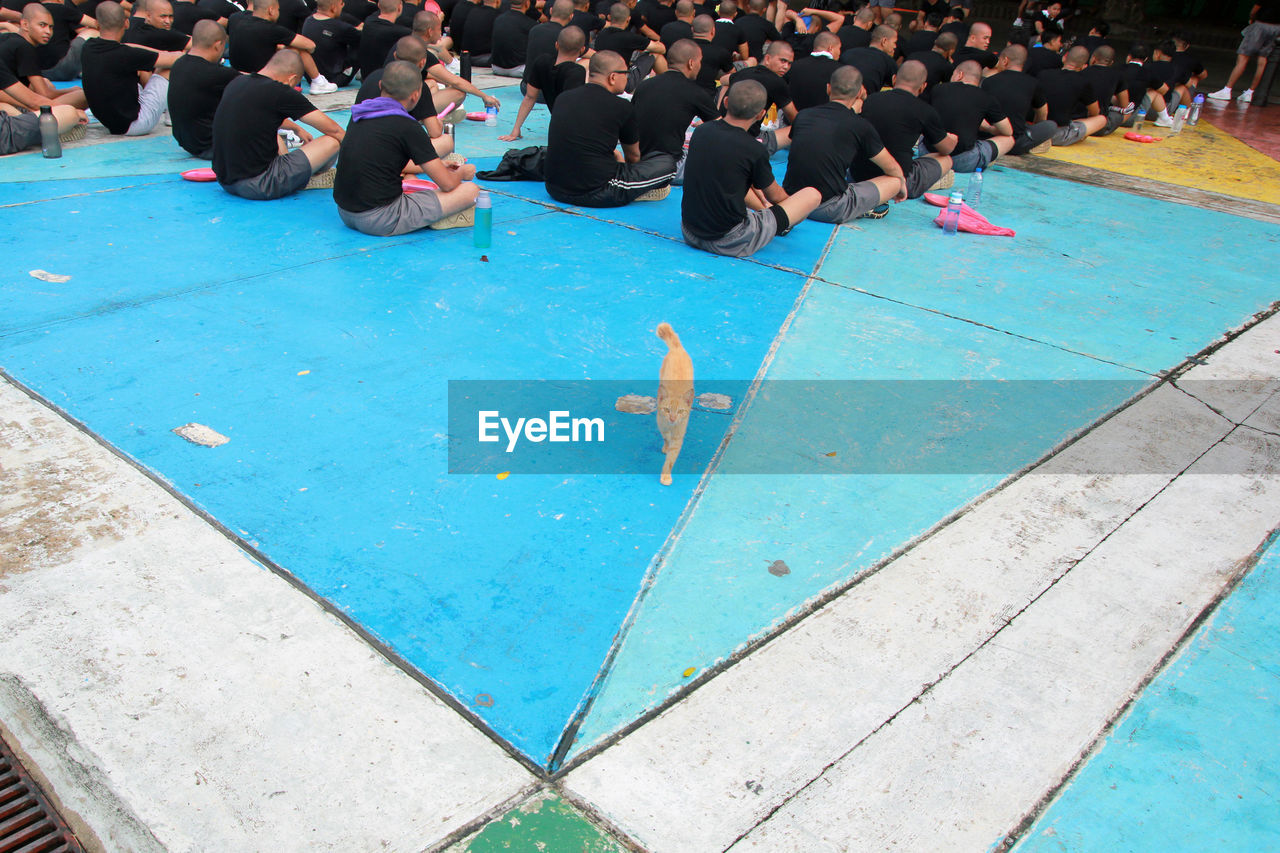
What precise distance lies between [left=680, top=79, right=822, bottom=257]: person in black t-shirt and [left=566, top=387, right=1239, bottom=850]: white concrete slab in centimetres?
314

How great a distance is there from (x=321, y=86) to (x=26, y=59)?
3.34m

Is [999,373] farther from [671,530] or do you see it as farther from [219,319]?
[219,319]

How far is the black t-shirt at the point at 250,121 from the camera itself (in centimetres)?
684

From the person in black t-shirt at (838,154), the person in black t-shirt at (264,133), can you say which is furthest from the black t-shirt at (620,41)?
the person in black t-shirt at (264,133)

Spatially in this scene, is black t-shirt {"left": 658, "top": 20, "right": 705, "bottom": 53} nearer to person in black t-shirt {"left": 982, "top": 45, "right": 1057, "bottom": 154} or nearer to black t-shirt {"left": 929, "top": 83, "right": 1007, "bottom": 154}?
black t-shirt {"left": 929, "top": 83, "right": 1007, "bottom": 154}

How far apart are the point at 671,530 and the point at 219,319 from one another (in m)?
3.16

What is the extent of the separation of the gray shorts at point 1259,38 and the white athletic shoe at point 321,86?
1527cm

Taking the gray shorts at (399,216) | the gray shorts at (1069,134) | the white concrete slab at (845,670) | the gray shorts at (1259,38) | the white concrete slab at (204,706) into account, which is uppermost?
the gray shorts at (1259,38)

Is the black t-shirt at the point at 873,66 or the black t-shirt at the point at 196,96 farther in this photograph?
the black t-shirt at the point at 873,66

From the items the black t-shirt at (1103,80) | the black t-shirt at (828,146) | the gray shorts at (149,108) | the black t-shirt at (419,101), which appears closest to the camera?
the black t-shirt at (828,146)

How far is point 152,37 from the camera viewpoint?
9.45 metres

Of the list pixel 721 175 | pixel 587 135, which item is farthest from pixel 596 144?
pixel 721 175

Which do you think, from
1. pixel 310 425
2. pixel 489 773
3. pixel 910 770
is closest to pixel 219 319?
pixel 310 425

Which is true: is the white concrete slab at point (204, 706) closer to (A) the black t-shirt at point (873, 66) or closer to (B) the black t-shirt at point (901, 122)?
(B) the black t-shirt at point (901, 122)
